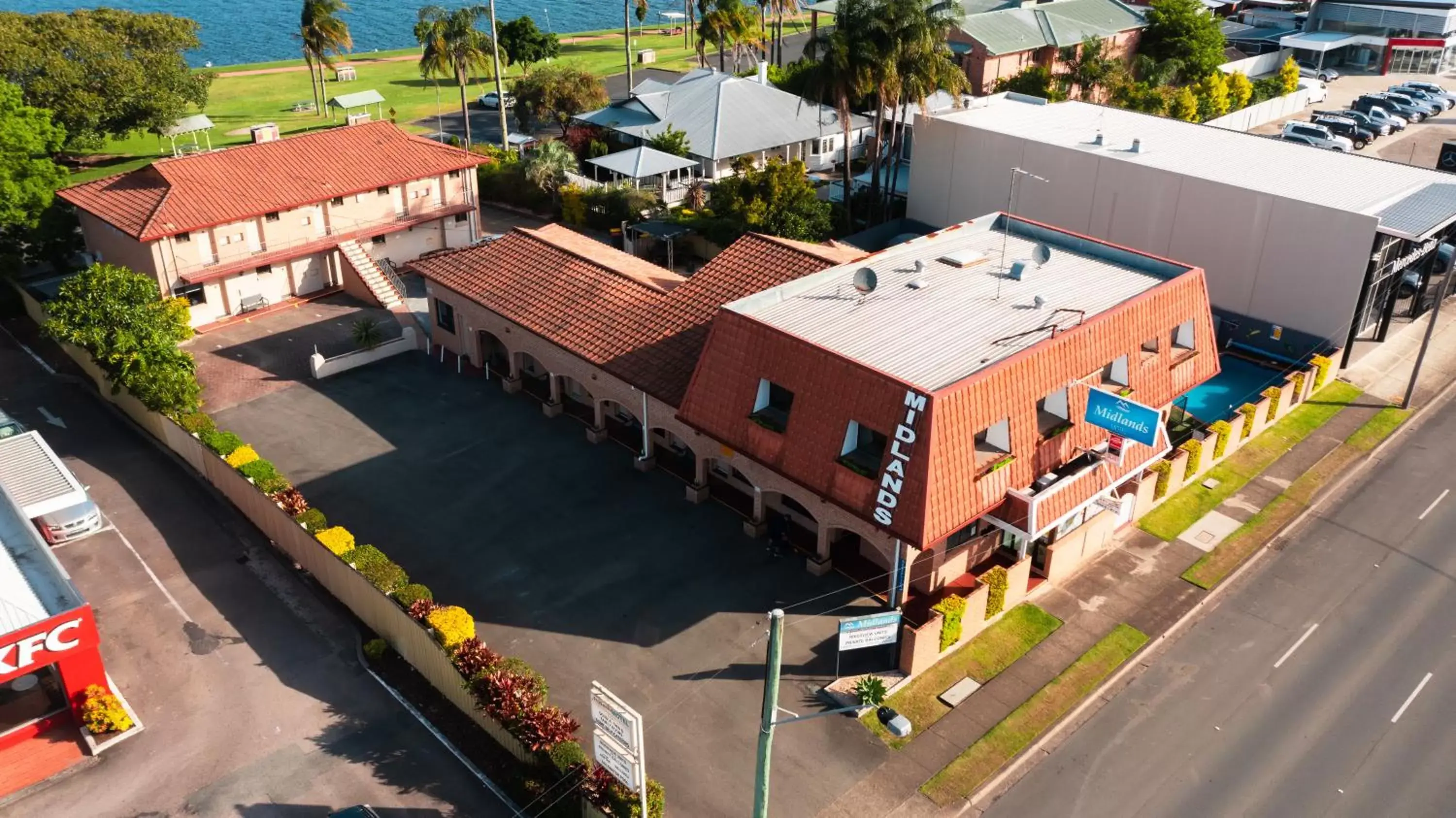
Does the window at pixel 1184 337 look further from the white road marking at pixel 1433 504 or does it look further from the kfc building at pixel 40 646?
the kfc building at pixel 40 646

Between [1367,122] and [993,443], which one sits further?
[1367,122]

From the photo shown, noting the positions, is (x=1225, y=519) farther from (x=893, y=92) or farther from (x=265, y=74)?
(x=265, y=74)

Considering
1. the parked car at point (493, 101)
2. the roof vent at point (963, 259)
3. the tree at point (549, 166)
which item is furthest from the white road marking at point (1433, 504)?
the parked car at point (493, 101)

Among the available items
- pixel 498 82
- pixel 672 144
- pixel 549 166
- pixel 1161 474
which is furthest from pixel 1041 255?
pixel 498 82

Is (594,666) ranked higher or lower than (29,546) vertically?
lower

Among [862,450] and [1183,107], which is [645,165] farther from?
[862,450]

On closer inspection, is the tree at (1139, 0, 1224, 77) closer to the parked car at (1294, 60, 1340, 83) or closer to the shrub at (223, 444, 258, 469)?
the parked car at (1294, 60, 1340, 83)

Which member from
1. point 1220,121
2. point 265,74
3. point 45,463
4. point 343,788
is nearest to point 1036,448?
point 343,788
